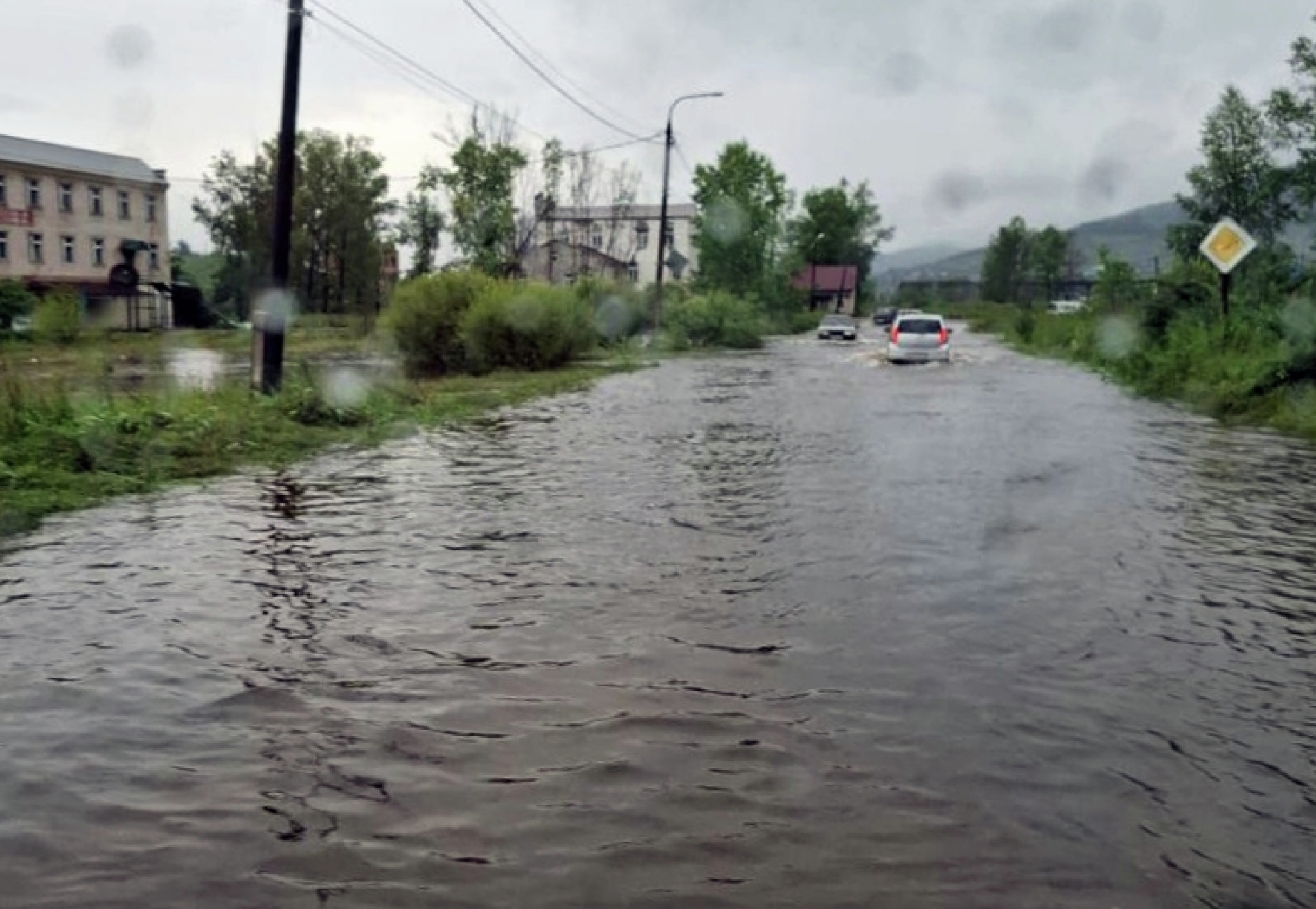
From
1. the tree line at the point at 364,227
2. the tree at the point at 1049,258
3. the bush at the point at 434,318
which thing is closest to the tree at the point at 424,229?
the tree line at the point at 364,227

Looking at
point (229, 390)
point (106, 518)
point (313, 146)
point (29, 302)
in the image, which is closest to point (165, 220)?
point (313, 146)

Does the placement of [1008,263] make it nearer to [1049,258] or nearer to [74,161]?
[1049,258]

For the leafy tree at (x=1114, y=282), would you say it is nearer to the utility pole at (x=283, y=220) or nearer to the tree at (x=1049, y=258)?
the utility pole at (x=283, y=220)

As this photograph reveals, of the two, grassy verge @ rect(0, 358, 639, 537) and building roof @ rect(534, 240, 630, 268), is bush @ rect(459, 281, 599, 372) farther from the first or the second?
building roof @ rect(534, 240, 630, 268)

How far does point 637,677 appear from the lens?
5.69 meters

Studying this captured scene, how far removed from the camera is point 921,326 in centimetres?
3612

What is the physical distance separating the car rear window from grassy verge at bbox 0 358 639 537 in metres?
21.1

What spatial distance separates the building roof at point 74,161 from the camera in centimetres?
5247

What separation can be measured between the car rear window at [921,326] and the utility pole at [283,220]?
23232 mm

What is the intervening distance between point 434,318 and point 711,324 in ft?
74.6

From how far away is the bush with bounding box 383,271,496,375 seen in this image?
97.1 feet

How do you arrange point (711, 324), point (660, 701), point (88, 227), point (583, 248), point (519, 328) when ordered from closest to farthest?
point (660, 701) < point (519, 328) < point (711, 324) < point (88, 227) < point (583, 248)

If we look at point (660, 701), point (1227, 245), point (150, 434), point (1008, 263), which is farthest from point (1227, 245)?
point (1008, 263)

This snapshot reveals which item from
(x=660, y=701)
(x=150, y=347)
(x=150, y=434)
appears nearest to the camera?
(x=660, y=701)
